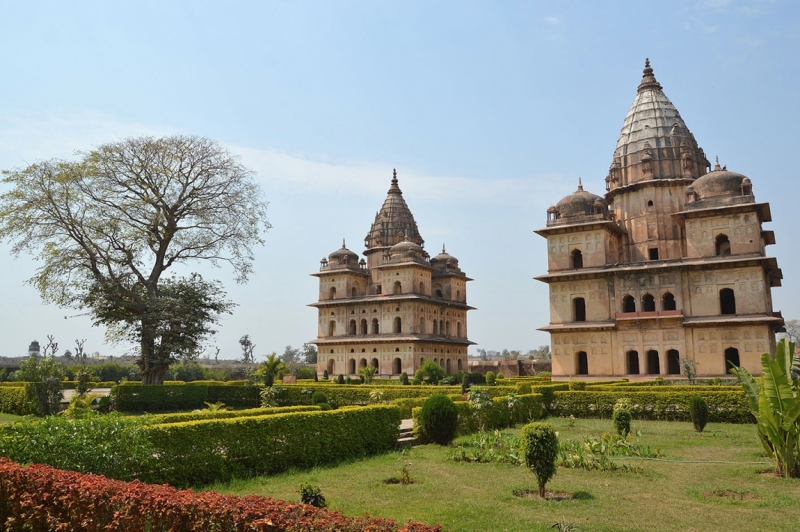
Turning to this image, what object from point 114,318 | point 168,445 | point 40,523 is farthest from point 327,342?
point 40,523

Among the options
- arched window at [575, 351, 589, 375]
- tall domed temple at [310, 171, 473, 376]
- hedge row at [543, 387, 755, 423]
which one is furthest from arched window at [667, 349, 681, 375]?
tall domed temple at [310, 171, 473, 376]

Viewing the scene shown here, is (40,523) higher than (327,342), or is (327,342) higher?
(327,342)

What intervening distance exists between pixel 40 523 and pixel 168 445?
10.8ft

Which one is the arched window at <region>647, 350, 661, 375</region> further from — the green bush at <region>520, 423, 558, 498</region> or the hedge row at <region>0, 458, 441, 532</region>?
Result: the hedge row at <region>0, 458, 441, 532</region>

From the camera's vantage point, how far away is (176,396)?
2697cm

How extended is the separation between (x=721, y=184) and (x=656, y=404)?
16.8 m

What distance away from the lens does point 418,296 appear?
4347 centimetres

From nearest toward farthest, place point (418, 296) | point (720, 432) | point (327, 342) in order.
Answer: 1. point (720, 432)
2. point (418, 296)
3. point (327, 342)

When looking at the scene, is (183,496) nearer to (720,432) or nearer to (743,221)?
(720,432)

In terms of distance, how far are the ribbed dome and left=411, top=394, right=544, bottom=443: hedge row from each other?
102 ft

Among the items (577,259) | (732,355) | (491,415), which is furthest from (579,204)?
(491,415)

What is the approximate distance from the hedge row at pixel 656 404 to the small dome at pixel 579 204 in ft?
53.5

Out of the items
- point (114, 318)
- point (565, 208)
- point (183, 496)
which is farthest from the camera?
point (565, 208)

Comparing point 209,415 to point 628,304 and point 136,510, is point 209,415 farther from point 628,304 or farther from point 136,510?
point 628,304
